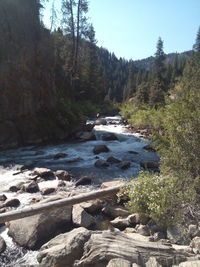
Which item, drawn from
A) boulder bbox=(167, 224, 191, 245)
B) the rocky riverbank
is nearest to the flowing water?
the rocky riverbank

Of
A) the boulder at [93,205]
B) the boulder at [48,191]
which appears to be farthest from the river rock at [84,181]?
the boulder at [93,205]

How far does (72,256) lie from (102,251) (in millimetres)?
645

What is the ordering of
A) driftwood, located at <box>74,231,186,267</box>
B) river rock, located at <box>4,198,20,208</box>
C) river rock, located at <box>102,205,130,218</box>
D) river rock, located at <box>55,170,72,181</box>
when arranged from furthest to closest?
river rock, located at <box>55,170,72,181</box> < river rock, located at <box>4,198,20,208</box> < river rock, located at <box>102,205,130,218</box> < driftwood, located at <box>74,231,186,267</box>

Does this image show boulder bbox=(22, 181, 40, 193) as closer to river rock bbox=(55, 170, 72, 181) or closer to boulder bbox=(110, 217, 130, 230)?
river rock bbox=(55, 170, 72, 181)

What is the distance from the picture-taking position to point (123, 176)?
38.9ft

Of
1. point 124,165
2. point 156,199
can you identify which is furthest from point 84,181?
point 156,199

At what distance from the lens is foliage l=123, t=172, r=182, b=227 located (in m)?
A: 6.18

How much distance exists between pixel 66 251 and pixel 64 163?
30.0 feet

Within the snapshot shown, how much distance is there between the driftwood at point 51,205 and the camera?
6363 mm

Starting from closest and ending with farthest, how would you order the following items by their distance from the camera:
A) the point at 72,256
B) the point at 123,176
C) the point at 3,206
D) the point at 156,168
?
the point at 72,256
the point at 3,206
the point at 123,176
the point at 156,168

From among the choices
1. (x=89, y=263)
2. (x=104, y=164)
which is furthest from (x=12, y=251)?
(x=104, y=164)

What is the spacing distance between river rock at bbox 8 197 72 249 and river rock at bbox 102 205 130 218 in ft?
3.80

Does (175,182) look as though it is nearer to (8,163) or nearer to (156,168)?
(156,168)

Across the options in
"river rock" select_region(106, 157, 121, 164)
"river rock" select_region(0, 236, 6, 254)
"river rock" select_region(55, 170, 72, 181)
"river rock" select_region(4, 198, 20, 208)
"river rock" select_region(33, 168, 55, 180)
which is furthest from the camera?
"river rock" select_region(106, 157, 121, 164)
